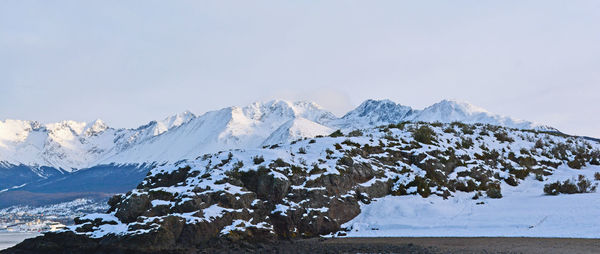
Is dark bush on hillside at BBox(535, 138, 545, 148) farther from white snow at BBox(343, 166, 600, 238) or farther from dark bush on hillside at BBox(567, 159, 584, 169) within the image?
white snow at BBox(343, 166, 600, 238)

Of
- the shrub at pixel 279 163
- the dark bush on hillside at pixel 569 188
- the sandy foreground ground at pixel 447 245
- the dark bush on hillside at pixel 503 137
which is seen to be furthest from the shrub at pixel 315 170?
the dark bush on hillside at pixel 503 137

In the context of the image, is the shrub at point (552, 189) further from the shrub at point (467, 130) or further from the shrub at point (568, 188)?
the shrub at point (467, 130)

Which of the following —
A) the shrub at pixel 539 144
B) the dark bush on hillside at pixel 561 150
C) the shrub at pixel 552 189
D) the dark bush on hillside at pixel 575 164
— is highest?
the shrub at pixel 539 144

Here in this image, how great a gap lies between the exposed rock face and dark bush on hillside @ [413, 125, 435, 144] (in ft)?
0.23

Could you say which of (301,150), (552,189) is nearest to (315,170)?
(301,150)

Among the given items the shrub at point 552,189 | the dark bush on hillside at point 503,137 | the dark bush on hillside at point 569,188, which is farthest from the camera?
the dark bush on hillside at point 503,137

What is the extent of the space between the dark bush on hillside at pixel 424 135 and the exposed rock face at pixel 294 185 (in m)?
0.07

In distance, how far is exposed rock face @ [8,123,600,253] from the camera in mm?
19031

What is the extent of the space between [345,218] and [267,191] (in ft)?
12.7

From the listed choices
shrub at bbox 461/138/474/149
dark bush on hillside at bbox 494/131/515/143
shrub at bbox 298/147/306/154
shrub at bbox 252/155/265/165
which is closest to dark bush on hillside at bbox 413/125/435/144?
shrub at bbox 461/138/474/149

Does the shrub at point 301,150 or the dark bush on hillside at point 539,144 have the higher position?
the dark bush on hillside at point 539,144

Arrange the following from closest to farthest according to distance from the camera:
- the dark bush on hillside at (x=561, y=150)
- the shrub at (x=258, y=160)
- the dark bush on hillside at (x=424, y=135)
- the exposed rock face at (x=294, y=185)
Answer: the exposed rock face at (x=294, y=185) < the shrub at (x=258, y=160) < the dark bush on hillside at (x=424, y=135) < the dark bush on hillside at (x=561, y=150)

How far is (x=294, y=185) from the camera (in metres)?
23.2

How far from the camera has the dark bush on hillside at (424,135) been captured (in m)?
30.4
